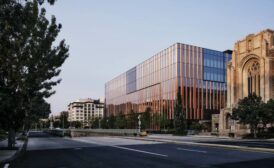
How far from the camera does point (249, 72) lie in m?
68.9

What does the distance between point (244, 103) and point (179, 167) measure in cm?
4095

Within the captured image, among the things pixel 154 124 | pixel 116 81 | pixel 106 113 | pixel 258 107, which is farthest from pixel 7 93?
pixel 106 113

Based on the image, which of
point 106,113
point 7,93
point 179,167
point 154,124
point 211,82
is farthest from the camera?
point 106,113

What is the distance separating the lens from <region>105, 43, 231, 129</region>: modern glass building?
290 feet

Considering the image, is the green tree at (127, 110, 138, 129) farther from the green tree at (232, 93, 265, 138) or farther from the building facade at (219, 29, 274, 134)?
the green tree at (232, 93, 265, 138)

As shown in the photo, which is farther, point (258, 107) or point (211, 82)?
point (211, 82)

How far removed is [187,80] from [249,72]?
22.7 m

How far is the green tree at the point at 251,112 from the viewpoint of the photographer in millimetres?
Result: 47156

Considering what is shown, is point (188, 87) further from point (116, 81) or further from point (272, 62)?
point (116, 81)

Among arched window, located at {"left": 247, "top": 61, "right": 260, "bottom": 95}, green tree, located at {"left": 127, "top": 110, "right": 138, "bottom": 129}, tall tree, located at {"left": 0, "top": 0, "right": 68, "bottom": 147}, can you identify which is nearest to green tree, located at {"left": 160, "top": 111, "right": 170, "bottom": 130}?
green tree, located at {"left": 127, "top": 110, "right": 138, "bottom": 129}

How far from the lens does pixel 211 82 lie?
94625 millimetres

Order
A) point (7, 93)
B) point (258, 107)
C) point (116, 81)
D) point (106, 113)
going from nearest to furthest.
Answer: point (7, 93) < point (258, 107) < point (116, 81) < point (106, 113)

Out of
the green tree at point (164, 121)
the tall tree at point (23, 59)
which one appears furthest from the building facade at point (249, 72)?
the tall tree at point (23, 59)

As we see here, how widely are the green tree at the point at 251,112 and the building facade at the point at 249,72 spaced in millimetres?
9978
